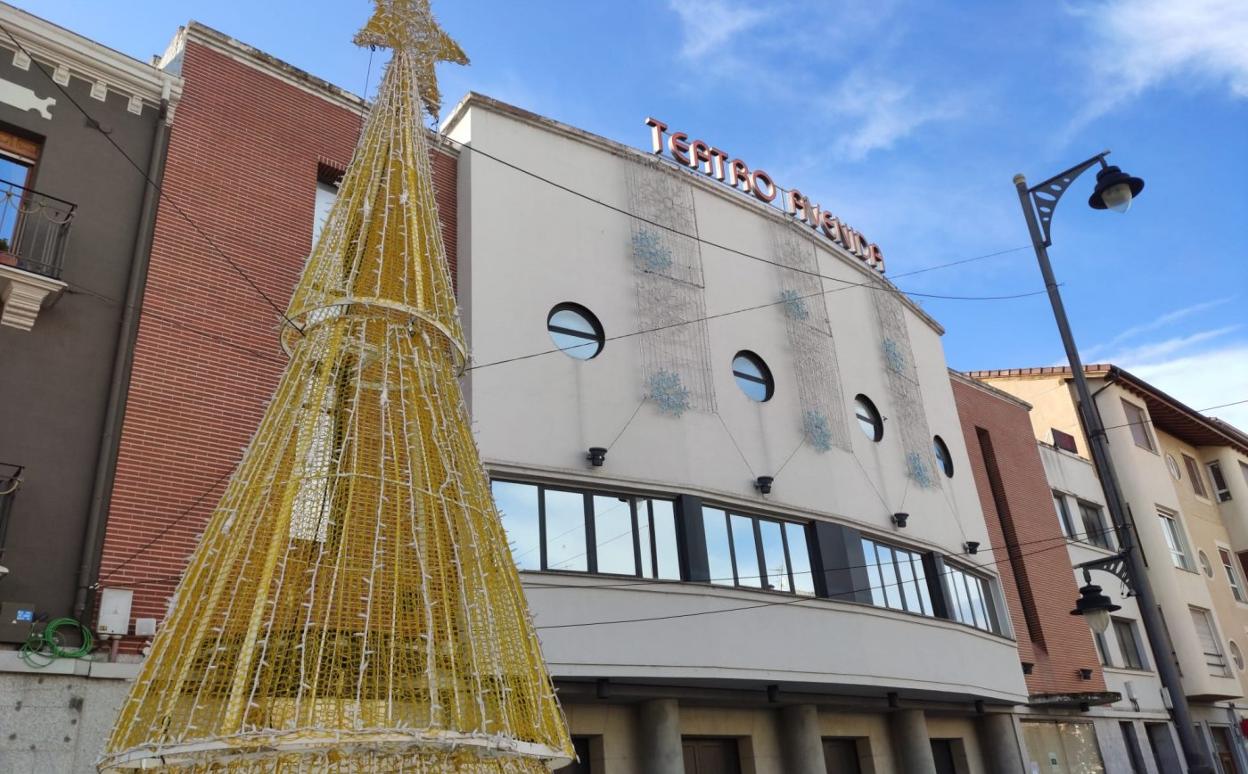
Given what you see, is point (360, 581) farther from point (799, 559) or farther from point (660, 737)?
point (799, 559)

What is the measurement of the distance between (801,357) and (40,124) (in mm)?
11481

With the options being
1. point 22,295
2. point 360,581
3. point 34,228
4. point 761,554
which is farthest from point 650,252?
point 360,581

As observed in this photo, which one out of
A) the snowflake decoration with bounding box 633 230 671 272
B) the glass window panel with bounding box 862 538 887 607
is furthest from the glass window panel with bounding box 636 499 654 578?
the glass window panel with bounding box 862 538 887 607

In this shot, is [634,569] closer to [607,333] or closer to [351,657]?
[607,333]

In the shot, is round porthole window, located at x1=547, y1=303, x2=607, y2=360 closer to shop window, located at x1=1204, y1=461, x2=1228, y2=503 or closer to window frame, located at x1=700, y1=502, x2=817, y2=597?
window frame, located at x1=700, y1=502, x2=817, y2=597

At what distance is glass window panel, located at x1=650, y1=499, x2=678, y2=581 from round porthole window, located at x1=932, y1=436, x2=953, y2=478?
27.7 ft

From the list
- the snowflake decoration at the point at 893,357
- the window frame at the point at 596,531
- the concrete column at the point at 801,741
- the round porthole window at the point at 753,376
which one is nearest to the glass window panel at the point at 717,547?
the window frame at the point at 596,531

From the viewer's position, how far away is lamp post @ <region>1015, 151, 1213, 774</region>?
26.0ft

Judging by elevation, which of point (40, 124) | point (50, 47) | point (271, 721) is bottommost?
point (271, 721)

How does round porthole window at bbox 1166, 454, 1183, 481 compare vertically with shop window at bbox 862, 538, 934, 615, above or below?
above

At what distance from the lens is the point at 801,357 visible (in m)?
16.1

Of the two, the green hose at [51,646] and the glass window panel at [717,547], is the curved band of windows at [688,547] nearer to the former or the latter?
the glass window panel at [717,547]

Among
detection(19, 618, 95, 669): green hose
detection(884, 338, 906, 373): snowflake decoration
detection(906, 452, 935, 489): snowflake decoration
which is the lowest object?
detection(19, 618, 95, 669): green hose

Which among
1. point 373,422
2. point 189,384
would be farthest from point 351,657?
point 189,384
